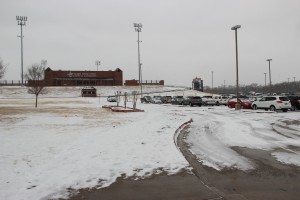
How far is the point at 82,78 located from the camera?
112250mm

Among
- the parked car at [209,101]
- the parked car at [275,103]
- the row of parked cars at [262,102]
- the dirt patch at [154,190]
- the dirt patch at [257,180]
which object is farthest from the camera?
the parked car at [209,101]

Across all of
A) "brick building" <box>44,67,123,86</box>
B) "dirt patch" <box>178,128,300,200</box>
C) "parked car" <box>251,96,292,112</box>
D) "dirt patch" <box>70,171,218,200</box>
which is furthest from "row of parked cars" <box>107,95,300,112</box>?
"brick building" <box>44,67,123,86</box>

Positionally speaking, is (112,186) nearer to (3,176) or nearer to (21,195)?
(21,195)

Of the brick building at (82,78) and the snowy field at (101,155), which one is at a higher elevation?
the brick building at (82,78)

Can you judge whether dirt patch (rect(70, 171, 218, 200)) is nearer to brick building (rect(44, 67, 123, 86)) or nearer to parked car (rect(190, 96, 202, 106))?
parked car (rect(190, 96, 202, 106))

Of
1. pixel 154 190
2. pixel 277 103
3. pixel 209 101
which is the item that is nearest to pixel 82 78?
pixel 209 101

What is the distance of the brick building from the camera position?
109619mm

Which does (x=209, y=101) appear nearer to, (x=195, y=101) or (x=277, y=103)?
(x=195, y=101)

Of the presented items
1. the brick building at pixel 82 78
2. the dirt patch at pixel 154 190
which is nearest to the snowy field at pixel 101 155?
the dirt patch at pixel 154 190

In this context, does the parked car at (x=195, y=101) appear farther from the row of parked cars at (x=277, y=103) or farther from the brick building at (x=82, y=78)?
the brick building at (x=82, y=78)

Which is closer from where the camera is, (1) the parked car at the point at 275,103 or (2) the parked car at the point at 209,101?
(1) the parked car at the point at 275,103

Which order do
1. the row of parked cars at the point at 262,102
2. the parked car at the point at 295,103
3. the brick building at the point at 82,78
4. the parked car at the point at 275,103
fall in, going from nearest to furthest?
the parked car at the point at 275,103, the row of parked cars at the point at 262,102, the parked car at the point at 295,103, the brick building at the point at 82,78

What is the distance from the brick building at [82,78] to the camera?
110m

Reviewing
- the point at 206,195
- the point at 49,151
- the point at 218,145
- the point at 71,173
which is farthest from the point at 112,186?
the point at 218,145
